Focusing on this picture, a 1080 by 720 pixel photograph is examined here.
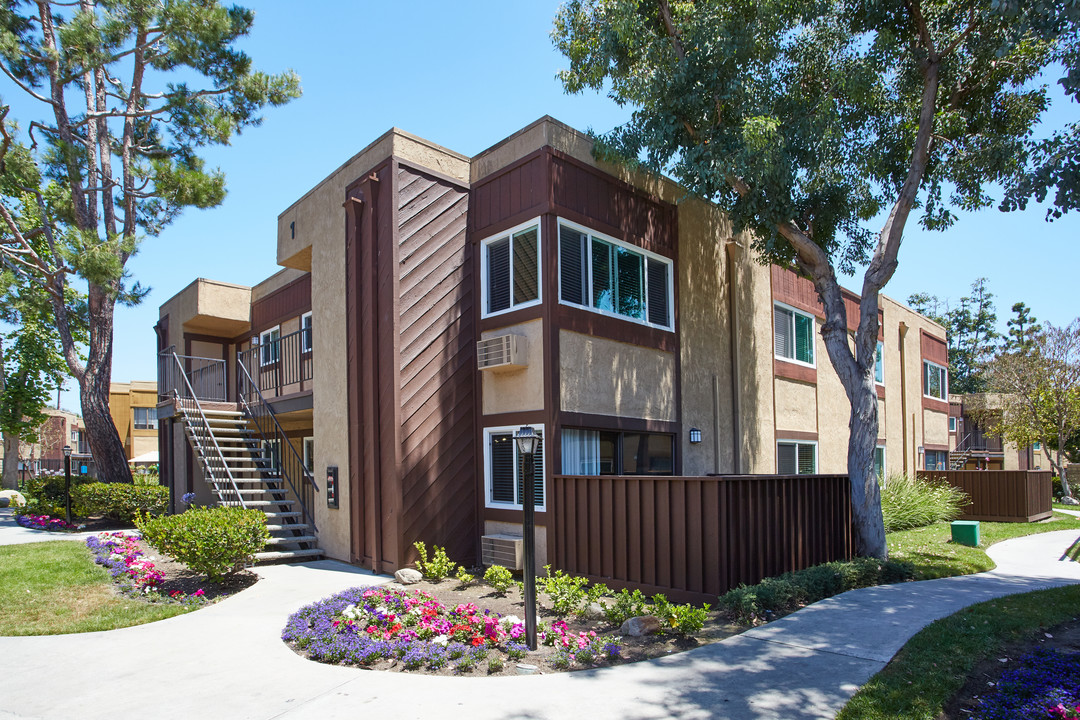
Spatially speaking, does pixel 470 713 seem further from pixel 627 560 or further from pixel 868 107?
pixel 868 107

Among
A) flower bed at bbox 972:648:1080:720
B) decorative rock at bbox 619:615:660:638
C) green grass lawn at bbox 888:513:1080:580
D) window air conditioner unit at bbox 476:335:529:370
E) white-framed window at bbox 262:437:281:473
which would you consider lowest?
green grass lawn at bbox 888:513:1080:580

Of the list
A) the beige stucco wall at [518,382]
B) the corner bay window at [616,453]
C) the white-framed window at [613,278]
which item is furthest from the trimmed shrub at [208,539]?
the white-framed window at [613,278]

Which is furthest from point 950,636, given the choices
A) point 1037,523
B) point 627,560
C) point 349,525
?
point 1037,523

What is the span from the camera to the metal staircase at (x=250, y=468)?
1189 centimetres

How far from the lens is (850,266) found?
44.5ft

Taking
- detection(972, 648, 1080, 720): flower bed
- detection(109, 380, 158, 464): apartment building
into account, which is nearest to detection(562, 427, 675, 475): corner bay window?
detection(972, 648, 1080, 720): flower bed

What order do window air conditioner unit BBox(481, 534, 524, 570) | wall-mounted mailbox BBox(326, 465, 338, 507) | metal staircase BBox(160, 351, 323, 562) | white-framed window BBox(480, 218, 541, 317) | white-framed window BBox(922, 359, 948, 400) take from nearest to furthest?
1. window air conditioner unit BBox(481, 534, 524, 570)
2. white-framed window BBox(480, 218, 541, 317)
3. wall-mounted mailbox BBox(326, 465, 338, 507)
4. metal staircase BBox(160, 351, 323, 562)
5. white-framed window BBox(922, 359, 948, 400)

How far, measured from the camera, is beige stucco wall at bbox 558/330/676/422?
1038 cm

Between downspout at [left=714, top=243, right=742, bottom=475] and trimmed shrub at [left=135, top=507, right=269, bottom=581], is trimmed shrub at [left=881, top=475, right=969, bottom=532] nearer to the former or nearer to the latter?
downspout at [left=714, top=243, right=742, bottom=475]

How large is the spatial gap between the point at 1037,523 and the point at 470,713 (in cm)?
1821

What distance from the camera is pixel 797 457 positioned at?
16469 mm

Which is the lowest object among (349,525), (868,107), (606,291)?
(349,525)

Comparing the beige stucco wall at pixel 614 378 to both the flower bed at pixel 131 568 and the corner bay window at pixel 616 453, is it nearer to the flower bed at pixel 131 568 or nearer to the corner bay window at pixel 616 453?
the corner bay window at pixel 616 453

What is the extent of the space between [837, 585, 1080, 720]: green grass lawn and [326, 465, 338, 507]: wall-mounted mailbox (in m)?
8.54
